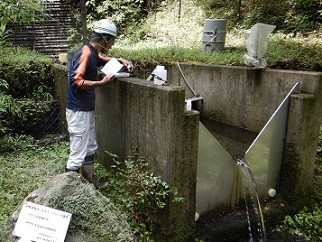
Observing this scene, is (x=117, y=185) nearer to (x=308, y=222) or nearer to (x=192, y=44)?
(x=308, y=222)

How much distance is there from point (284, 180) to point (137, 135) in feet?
8.10

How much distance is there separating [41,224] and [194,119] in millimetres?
1878

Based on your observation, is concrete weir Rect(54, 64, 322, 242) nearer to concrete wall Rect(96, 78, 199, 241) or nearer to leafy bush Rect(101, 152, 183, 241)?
concrete wall Rect(96, 78, 199, 241)

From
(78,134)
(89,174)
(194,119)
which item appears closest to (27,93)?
(89,174)

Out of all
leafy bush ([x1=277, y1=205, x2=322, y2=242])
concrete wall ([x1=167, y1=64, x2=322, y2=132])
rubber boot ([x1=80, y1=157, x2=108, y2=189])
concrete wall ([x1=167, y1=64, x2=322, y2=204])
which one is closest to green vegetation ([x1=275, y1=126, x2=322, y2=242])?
leafy bush ([x1=277, y1=205, x2=322, y2=242])

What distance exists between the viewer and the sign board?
2.99m

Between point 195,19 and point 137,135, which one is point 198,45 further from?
point 137,135

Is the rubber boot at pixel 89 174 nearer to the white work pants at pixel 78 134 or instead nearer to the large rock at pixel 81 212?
the white work pants at pixel 78 134

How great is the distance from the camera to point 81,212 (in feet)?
10.5

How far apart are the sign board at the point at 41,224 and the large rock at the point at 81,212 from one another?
85mm

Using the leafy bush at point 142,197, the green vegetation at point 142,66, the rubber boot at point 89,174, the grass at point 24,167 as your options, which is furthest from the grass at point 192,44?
the rubber boot at point 89,174

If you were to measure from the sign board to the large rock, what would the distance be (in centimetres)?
9

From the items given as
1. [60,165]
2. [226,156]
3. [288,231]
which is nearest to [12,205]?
[60,165]

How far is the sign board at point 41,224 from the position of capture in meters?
2.99
